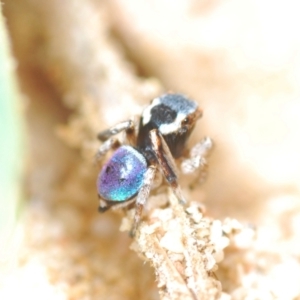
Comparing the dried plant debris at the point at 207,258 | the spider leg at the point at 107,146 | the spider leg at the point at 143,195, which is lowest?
the dried plant debris at the point at 207,258

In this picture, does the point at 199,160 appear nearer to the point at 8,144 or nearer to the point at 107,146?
the point at 107,146

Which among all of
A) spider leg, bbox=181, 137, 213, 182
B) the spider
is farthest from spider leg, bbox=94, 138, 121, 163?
spider leg, bbox=181, 137, 213, 182

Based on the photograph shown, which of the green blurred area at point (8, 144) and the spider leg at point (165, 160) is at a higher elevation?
the green blurred area at point (8, 144)

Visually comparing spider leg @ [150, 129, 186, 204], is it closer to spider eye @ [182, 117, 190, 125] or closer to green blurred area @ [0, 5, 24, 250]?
spider eye @ [182, 117, 190, 125]

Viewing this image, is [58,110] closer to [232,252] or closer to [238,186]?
[238,186]

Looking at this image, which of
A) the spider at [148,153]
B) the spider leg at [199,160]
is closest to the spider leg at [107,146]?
the spider at [148,153]

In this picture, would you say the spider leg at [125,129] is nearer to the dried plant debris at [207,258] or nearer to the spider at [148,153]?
the spider at [148,153]

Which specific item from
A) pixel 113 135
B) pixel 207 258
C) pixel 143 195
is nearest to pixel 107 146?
pixel 113 135
